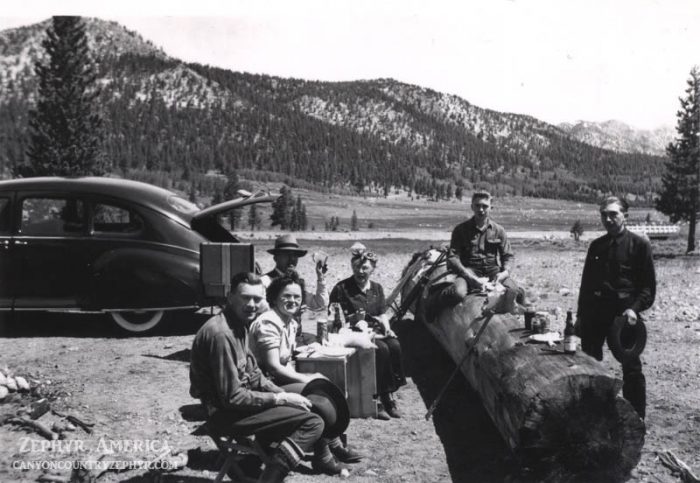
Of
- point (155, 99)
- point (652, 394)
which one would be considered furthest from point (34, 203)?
point (155, 99)

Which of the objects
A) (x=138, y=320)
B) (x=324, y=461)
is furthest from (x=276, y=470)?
(x=138, y=320)

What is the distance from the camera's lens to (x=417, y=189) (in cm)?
11219

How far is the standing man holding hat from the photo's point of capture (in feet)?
15.7

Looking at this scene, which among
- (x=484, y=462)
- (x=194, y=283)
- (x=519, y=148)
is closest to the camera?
(x=484, y=462)

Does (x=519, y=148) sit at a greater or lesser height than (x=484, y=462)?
greater

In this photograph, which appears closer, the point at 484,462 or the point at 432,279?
the point at 484,462

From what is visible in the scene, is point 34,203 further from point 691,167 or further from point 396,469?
point 691,167

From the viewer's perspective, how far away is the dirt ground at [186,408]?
4.39m

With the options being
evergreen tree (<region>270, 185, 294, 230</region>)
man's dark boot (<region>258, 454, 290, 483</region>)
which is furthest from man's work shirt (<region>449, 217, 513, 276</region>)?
evergreen tree (<region>270, 185, 294, 230</region>)

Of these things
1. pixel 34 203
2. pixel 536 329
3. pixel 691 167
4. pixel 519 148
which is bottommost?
pixel 536 329

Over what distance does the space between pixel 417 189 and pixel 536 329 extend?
108227 mm

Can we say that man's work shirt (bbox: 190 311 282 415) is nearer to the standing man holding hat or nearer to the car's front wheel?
the standing man holding hat

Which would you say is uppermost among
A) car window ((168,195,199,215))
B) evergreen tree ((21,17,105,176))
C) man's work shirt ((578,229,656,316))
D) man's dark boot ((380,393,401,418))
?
evergreen tree ((21,17,105,176))

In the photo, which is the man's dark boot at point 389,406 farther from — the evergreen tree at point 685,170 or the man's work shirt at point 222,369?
the evergreen tree at point 685,170
